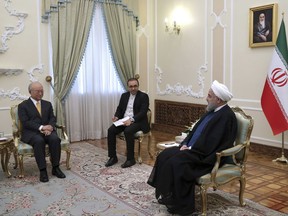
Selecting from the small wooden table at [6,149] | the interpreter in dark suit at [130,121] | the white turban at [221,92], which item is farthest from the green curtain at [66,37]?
the white turban at [221,92]

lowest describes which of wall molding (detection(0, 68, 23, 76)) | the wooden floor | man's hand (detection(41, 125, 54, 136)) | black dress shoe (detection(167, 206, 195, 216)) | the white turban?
the wooden floor

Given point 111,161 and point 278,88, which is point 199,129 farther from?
point 278,88

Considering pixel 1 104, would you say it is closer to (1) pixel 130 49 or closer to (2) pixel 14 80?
(2) pixel 14 80

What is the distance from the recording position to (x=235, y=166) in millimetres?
2871

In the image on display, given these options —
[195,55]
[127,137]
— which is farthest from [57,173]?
[195,55]

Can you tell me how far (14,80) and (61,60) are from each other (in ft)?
2.71

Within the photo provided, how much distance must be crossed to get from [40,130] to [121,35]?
9.47ft

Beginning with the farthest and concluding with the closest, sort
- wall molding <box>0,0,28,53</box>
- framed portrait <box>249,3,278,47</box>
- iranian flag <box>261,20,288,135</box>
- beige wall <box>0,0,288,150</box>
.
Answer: wall molding <box>0,0,28,53</box> < beige wall <box>0,0,288,150</box> < framed portrait <box>249,3,278,47</box> < iranian flag <box>261,20,288,135</box>

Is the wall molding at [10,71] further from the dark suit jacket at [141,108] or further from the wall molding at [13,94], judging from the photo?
the dark suit jacket at [141,108]

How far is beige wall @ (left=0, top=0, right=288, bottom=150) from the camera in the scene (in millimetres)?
4809

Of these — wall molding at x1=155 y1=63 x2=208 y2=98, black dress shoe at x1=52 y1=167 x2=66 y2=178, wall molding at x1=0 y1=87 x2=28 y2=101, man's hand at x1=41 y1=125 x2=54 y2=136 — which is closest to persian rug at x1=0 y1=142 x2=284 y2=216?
black dress shoe at x1=52 y1=167 x2=66 y2=178

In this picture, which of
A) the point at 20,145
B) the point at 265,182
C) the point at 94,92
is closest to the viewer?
the point at 265,182

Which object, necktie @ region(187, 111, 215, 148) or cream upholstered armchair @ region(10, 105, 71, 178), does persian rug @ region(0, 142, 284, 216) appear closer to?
cream upholstered armchair @ region(10, 105, 71, 178)

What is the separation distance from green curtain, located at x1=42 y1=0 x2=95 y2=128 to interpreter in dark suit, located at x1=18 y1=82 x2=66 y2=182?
1454 mm
